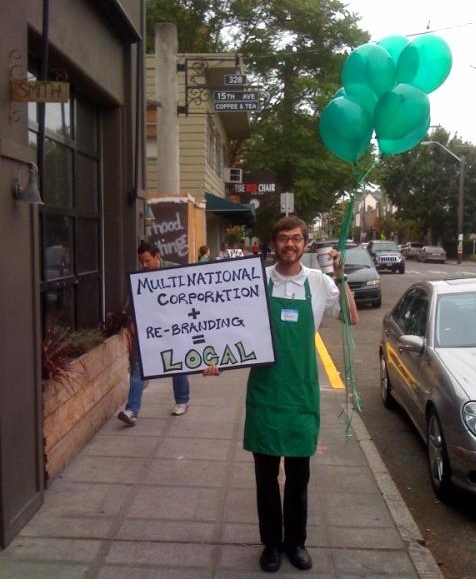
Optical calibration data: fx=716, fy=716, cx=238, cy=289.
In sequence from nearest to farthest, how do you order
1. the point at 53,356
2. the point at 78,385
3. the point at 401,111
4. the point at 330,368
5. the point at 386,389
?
1. the point at 401,111
2. the point at 53,356
3. the point at 78,385
4. the point at 386,389
5. the point at 330,368

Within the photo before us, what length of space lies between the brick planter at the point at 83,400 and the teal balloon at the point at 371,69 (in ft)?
9.34

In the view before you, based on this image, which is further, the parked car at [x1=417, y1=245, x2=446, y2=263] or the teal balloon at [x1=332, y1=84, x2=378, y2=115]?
the parked car at [x1=417, y1=245, x2=446, y2=263]

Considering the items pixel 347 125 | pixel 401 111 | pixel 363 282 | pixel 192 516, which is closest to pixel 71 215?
pixel 347 125

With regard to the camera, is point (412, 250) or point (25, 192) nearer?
point (25, 192)

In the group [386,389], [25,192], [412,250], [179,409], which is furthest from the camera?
[412,250]

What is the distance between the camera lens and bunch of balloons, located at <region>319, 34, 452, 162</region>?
A: 445cm

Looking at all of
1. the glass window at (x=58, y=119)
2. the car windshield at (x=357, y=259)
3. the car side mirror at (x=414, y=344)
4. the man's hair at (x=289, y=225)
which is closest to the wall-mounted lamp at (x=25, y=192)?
the man's hair at (x=289, y=225)

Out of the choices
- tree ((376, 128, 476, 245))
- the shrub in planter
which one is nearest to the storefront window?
the shrub in planter

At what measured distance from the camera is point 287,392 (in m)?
3.74

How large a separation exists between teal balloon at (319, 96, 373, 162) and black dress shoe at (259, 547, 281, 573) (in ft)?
8.05

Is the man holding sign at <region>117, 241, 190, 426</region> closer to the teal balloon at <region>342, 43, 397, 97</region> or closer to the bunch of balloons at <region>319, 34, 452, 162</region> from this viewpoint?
the bunch of balloons at <region>319, 34, 452, 162</region>

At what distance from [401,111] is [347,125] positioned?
338 mm

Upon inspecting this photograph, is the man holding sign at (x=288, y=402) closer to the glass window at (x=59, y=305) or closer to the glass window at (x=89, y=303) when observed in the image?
the glass window at (x=59, y=305)

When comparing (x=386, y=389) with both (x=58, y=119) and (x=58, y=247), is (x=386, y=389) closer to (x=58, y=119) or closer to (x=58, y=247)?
(x=58, y=247)
